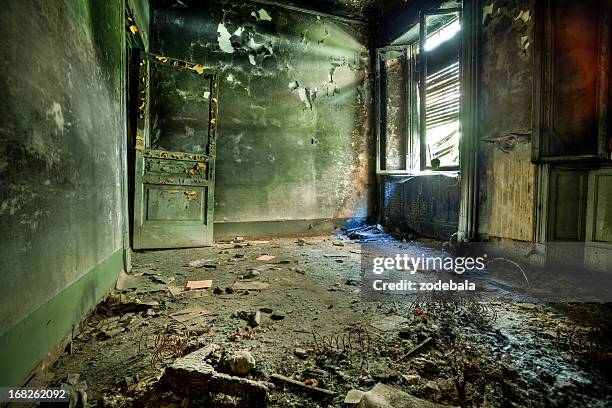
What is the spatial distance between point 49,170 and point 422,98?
423 centimetres

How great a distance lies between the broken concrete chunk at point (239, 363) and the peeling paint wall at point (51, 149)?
831mm

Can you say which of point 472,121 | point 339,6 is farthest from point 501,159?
point 339,6

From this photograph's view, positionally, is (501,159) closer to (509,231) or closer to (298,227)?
(509,231)

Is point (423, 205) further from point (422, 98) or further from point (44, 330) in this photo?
point (44, 330)

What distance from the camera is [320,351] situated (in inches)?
62.6

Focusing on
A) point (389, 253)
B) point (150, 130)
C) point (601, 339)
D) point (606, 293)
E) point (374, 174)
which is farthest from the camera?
point (374, 174)

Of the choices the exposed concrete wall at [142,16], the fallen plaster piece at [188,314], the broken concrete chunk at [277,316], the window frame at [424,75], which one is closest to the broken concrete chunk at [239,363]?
the broken concrete chunk at [277,316]

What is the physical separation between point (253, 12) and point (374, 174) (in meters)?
3.50

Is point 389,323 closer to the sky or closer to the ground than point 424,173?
closer to the ground

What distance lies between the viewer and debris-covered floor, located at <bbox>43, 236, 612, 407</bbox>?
1.24m

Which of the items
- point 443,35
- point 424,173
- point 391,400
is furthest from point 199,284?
point 443,35

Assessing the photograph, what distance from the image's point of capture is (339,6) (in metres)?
5.48

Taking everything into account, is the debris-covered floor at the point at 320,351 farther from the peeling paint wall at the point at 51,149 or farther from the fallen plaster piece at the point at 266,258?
the fallen plaster piece at the point at 266,258

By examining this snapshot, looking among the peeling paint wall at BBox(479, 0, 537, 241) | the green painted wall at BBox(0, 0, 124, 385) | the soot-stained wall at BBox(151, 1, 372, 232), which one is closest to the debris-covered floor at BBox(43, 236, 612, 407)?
the green painted wall at BBox(0, 0, 124, 385)
